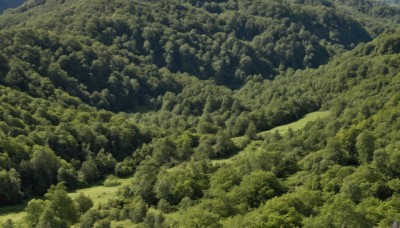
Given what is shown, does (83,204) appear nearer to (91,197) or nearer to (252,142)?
(91,197)

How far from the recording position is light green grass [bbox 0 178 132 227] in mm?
96312

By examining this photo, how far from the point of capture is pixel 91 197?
110 m

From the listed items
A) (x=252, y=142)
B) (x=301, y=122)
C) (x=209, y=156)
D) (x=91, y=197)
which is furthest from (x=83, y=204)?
(x=301, y=122)

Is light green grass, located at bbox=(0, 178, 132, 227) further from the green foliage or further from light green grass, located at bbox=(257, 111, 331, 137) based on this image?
light green grass, located at bbox=(257, 111, 331, 137)

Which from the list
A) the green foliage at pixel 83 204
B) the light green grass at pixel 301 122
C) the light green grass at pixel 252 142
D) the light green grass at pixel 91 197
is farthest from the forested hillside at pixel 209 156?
the light green grass at pixel 301 122

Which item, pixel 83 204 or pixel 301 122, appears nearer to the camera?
pixel 83 204

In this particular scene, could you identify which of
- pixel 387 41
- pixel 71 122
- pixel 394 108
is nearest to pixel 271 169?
pixel 394 108

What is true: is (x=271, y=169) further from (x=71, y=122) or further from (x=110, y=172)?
(x=71, y=122)

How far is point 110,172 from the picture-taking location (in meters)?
134

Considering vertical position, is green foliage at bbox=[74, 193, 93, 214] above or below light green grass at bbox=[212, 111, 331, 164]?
above

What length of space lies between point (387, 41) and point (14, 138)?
439 ft

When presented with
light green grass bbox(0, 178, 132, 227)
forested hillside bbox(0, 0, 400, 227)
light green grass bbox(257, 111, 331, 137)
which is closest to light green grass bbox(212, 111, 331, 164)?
light green grass bbox(257, 111, 331, 137)

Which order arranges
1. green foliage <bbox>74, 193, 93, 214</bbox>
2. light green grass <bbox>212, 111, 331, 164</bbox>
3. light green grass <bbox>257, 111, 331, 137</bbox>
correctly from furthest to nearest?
light green grass <bbox>257, 111, 331, 137</bbox>
light green grass <bbox>212, 111, 331, 164</bbox>
green foliage <bbox>74, 193, 93, 214</bbox>

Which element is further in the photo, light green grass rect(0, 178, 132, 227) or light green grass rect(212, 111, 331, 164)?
light green grass rect(212, 111, 331, 164)
